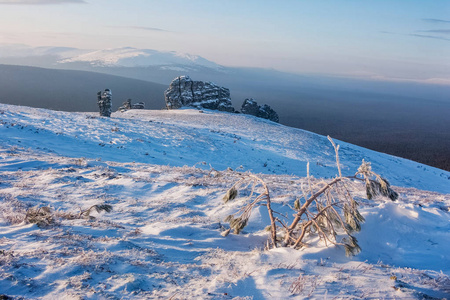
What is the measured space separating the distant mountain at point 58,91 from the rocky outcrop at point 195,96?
8886 cm

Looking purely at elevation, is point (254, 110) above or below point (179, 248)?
above

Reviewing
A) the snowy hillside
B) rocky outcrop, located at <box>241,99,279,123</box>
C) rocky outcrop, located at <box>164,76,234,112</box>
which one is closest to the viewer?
the snowy hillside

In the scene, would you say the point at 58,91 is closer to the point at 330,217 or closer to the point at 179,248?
the point at 179,248

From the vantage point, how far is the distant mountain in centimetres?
13280

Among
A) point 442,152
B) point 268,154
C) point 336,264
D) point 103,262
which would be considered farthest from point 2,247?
point 442,152

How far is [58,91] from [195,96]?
452 feet

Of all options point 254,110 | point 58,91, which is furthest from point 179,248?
point 58,91

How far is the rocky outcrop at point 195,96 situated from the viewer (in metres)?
52.5

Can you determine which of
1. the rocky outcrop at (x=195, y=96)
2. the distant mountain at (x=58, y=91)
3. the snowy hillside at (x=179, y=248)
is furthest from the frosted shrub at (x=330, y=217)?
the distant mountain at (x=58, y=91)

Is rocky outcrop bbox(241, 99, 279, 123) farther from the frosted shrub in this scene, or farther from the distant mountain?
the distant mountain

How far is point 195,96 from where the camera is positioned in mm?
52781

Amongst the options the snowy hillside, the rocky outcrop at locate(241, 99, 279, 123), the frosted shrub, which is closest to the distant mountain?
the rocky outcrop at locate(241, 99, 279, 123)

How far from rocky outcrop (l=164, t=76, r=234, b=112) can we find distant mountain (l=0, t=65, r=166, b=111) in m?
88.9

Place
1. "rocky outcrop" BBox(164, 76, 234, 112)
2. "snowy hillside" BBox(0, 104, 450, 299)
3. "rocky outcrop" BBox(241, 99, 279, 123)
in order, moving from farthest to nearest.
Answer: "rocky outcrop" BBox(241, 99, 279, 123), "rocky outcrop" BBox(164, 76, 234, 112), "snowy hillside" BBox(0, 104, 450, 299)
